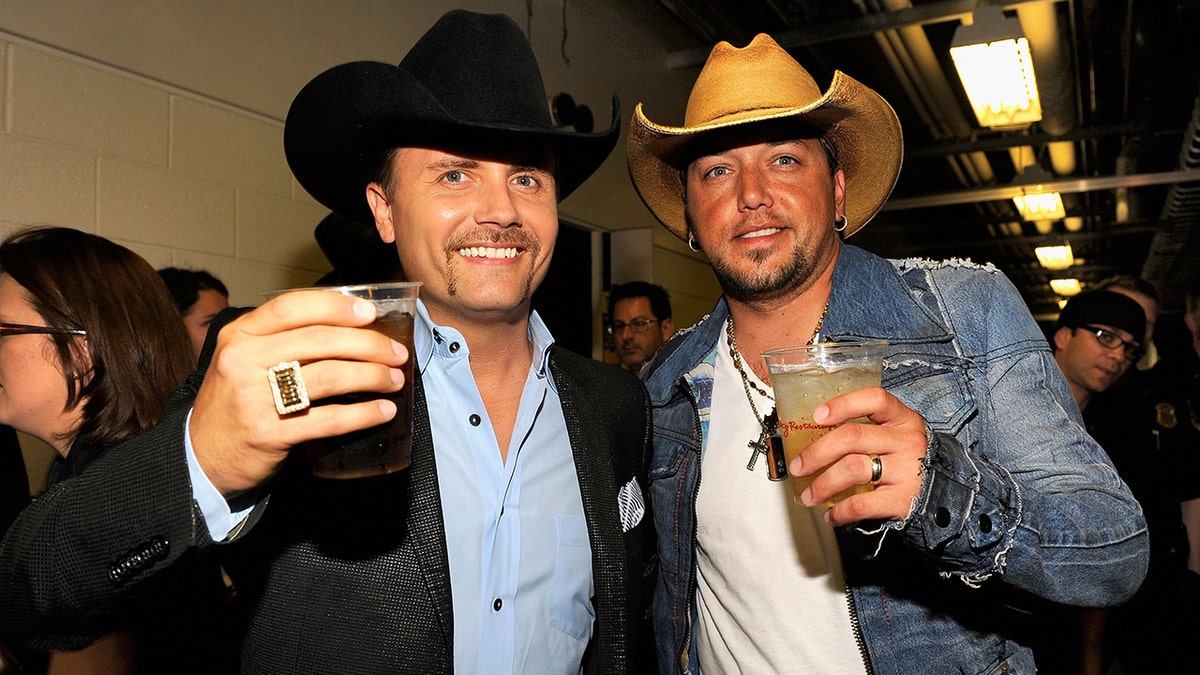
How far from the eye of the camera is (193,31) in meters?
3.46

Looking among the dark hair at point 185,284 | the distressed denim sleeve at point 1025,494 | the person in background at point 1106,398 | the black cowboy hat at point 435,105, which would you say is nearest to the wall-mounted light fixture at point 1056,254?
the person in background at point 1106,398

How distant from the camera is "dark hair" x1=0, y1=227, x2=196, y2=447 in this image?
7.07 ft

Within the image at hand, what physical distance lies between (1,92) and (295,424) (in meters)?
2.51

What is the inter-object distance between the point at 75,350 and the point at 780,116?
1892 mm

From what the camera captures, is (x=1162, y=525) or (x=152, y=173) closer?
(x=152, y=173)

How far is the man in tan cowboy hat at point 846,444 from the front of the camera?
1452 millimetres

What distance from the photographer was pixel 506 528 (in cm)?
179

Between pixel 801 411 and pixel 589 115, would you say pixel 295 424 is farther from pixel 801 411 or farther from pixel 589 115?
pixel 589 115

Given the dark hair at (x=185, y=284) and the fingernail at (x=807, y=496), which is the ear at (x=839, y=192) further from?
the dark hair at (x=185, y=284)

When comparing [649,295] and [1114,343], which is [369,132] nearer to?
[1114,343]

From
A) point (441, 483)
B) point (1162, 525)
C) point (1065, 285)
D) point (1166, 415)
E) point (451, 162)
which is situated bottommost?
point (1162, 525)

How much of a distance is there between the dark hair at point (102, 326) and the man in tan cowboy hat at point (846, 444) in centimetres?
134

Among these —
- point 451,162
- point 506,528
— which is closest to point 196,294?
point 451,162

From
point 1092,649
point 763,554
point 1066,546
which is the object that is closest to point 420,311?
point 763,554
